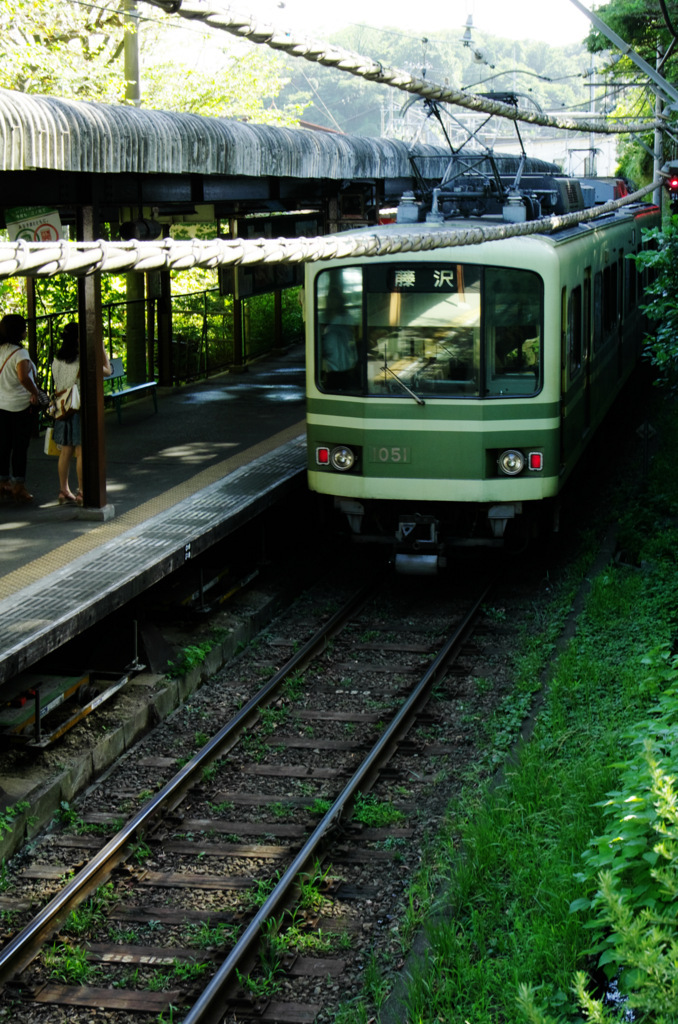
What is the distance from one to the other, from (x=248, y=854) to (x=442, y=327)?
15.4ft

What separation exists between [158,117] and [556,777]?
18.8ft

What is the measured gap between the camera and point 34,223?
9445 mm

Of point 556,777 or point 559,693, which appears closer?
point 556,777

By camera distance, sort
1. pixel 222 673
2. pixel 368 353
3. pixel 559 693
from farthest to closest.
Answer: pixel 368 353 < pixel 222 673 < pixel 559 693

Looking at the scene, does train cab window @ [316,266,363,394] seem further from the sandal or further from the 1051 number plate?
the sandal

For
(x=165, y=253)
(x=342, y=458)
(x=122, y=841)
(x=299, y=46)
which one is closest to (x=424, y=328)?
(x=342, y=458)

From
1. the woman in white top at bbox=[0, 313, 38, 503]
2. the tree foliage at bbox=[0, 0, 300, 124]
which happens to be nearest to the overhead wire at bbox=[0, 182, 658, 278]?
the woman in white top at bbox=[0, 313, 38, 503]

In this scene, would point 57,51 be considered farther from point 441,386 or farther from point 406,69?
point 406,69

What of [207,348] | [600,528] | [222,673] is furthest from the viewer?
[207,348]

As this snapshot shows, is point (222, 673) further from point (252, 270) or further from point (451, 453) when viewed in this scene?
point (252, 270)

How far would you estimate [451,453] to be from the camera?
964 centimetres

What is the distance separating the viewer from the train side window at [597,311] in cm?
1211

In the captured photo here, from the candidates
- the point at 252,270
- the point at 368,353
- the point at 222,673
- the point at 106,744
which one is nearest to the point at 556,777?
the point at 106,744

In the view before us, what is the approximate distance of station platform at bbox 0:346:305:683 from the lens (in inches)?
289
